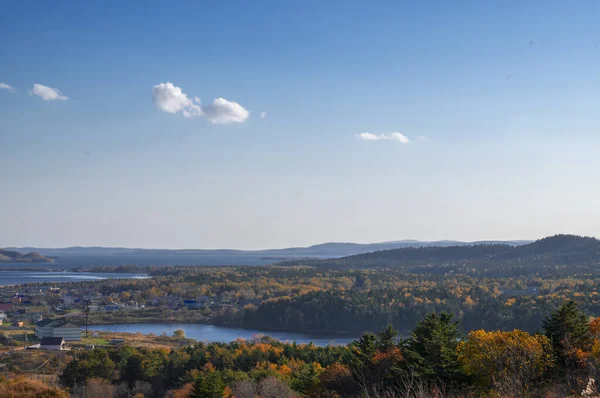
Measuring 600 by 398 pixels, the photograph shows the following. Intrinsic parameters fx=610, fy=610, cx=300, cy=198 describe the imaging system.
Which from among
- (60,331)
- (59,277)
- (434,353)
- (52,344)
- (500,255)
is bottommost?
(52,344)

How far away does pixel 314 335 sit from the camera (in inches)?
2185

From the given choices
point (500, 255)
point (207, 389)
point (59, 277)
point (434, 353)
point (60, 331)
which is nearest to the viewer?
point (434, 353)

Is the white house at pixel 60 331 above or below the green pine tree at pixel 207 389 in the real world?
below

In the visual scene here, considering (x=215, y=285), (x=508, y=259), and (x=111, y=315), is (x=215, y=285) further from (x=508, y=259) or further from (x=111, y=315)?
(x=508, y=259)

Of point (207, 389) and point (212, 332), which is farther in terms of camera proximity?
point (212, 332)

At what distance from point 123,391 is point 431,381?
15758mm

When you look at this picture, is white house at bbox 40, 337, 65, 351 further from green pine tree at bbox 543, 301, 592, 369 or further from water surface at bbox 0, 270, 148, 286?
water surface at bbox 0, 270, 148, 286

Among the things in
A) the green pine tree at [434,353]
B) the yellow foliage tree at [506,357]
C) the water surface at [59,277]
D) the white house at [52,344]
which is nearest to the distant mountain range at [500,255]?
the water surface at [59,277]

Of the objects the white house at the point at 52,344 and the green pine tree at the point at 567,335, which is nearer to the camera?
the green pine tree at the point at 567,335

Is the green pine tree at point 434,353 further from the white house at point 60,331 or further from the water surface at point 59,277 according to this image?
the water surface at point 59,277

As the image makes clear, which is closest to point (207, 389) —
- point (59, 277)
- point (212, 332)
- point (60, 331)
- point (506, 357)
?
point (506, 357)

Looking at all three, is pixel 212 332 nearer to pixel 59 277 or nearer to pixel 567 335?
pixel 567 335

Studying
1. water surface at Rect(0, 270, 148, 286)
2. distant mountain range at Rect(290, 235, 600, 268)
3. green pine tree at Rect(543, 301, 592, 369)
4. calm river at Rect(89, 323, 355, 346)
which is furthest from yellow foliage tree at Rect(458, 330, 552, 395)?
water surface at Rect(0, 270, 148, 286)

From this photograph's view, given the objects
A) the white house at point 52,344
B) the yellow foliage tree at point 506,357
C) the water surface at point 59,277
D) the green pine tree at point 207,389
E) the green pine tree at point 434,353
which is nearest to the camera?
the yellow foliage tree at point 506,357
